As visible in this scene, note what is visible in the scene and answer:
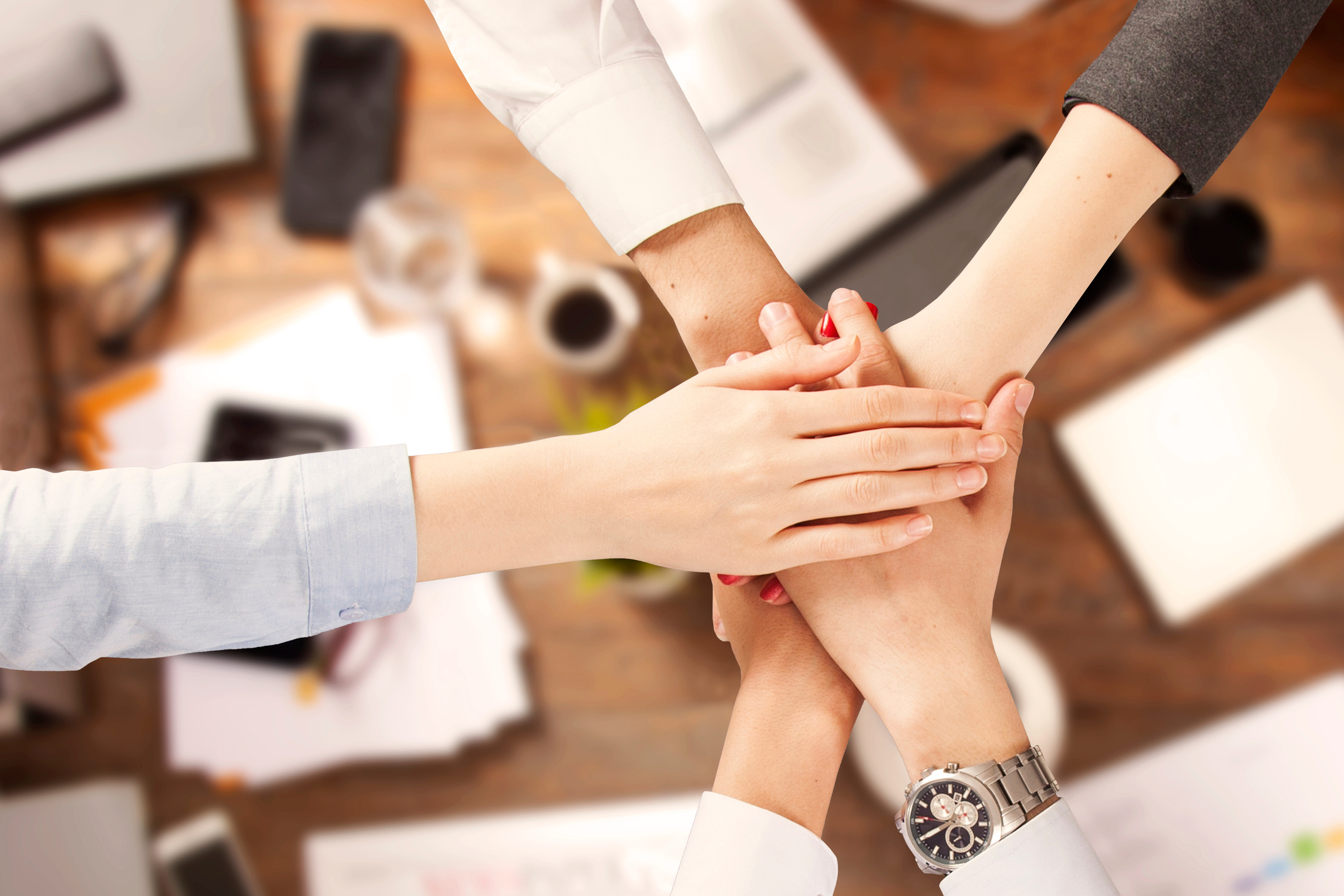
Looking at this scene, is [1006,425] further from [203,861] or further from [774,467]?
[203,861]

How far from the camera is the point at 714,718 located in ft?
2.81

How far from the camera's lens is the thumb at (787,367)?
26.6 inches

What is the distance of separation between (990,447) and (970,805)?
0.30 meters

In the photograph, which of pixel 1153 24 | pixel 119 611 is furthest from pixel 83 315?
pixel 1153 24

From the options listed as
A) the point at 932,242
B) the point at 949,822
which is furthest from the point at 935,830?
the point at 932,242

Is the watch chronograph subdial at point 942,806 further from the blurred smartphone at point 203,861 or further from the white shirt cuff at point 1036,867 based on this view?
the blurred smartphone at point 203,861

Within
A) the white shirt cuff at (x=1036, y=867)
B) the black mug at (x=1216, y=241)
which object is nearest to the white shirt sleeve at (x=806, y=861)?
the white shirt cuff at (x=1036, y=867)

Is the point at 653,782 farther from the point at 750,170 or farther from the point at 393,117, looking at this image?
the point at 393,117

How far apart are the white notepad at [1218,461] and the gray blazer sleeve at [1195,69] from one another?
258 mm

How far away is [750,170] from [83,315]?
32.6 inches

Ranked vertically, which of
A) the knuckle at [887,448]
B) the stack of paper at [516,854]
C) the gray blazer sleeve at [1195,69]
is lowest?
the stack of paper at [516,854]

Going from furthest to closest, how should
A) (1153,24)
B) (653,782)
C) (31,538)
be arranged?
(653,782)
(1153,24)
(31,538)

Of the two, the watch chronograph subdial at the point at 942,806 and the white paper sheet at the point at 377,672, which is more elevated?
the watch chronograph subdial at the point at 942,806

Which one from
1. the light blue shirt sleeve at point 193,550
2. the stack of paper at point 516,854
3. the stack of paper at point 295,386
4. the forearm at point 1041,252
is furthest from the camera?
the stack of paper at point 295,386
